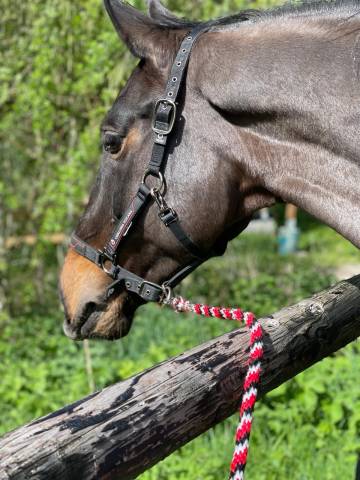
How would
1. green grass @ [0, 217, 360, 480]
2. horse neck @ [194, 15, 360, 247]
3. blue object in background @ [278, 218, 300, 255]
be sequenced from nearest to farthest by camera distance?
horse neck @ [194, 15, 360, 247]
green grass @ [0, 217, 360, 480]
blue object in background @ [278, 218, 300, 255]

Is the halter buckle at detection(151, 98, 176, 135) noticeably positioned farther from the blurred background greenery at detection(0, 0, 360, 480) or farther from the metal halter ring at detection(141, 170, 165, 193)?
the blurred background greenery at detection(0, 0, 360, 480)

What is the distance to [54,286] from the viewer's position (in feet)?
25.5

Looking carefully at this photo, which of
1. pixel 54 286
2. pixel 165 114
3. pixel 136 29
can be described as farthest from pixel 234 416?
pixel 54 286

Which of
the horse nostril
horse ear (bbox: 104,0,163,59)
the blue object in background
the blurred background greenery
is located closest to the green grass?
the blurred background greenery

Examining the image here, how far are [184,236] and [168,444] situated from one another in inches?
32.0

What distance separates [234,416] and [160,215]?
200cm

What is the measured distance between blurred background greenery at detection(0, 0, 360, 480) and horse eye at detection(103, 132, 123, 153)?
175 centimetres

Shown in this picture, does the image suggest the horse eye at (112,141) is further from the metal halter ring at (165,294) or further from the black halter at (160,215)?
the metal halter ring at (165,294)

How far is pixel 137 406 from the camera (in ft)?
4.97

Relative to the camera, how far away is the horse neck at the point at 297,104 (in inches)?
77.8

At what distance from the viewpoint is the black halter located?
83.8 inches

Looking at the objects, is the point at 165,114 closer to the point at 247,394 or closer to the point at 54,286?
the point at 247,394

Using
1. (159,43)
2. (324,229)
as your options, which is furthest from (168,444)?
(324,229)

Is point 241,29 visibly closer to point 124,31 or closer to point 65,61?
point 124,31
